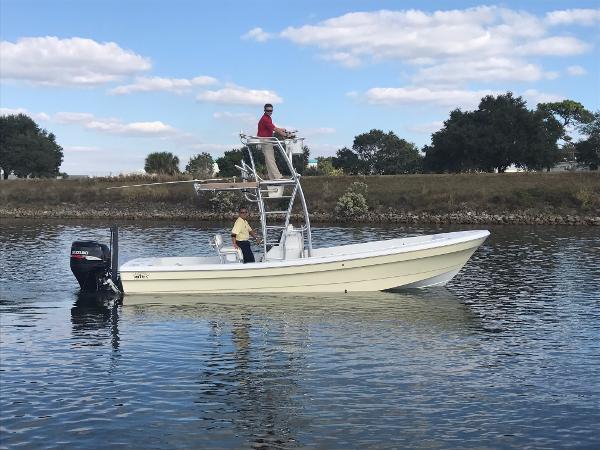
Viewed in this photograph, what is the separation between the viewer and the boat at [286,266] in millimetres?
21125

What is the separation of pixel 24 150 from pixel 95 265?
107m

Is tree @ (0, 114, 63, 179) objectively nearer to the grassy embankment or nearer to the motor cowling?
the grassy embankment

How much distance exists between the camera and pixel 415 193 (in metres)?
71.0

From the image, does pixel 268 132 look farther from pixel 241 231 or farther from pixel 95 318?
pixel 95 318

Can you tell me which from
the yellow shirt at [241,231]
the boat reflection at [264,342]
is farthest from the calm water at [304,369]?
the yellow shirt at [241,231]

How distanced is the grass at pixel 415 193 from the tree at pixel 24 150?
98.2 ft

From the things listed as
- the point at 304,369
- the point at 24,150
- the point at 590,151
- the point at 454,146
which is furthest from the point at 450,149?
the point at 304,369

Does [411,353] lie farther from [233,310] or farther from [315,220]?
[315,220]

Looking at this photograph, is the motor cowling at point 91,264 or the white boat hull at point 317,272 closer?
the motor cowling at point 91,264

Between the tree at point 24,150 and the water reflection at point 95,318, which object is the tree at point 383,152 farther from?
the water reflection at point 95,318

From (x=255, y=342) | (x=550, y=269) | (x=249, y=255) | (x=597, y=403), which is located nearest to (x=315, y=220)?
(x=550, y=269)

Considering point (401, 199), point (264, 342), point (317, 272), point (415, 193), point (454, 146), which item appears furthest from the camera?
point (454, 146)

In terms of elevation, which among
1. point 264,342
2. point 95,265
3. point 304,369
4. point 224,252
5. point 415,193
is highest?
point 415,193

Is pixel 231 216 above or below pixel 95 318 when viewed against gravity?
above
